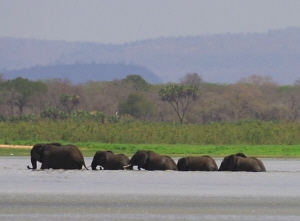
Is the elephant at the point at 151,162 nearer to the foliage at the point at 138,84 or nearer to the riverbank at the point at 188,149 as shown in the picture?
the riverbank at the point at 188,149

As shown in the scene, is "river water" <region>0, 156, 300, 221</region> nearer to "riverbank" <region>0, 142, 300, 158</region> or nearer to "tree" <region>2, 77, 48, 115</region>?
"riverbank" <region>0, 142, 300, 158</region>

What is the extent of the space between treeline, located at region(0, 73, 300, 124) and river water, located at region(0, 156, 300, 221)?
237 ft

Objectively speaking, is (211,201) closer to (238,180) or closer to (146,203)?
(146,203)

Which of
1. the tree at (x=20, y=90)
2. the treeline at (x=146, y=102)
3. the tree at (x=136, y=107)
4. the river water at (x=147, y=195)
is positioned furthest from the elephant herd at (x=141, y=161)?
the tree at (x=20, y=90)

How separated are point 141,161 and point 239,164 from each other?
10.5 ft


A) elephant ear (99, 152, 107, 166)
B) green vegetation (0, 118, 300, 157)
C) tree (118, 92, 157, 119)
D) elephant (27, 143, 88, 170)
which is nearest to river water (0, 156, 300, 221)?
elephant (27, 143, 88, 170)

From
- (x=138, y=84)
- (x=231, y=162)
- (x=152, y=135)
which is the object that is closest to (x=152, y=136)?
(x=152, y=135)

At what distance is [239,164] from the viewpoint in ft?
89.6

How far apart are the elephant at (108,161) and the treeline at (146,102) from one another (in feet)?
228

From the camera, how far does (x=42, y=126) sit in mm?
52812

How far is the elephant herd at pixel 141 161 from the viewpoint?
89.5 ft

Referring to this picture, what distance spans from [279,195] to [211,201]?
2.17 m

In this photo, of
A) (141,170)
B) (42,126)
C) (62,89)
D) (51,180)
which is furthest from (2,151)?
(62,89)

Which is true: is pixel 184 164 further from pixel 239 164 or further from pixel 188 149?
pixel 188 149
